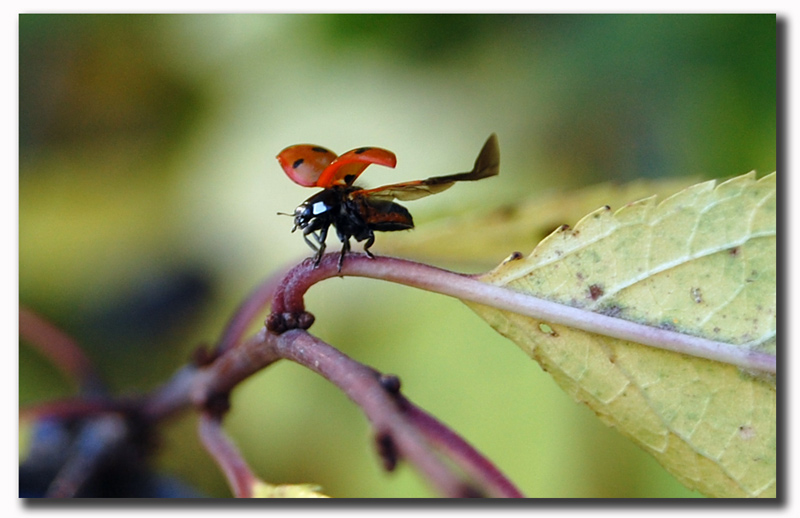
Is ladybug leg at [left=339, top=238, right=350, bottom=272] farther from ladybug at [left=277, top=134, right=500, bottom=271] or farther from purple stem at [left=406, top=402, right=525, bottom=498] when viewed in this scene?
purple stem at [left=406, top=402, right=525, bottom=498]

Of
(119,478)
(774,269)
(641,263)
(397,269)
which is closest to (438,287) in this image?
(397,269)

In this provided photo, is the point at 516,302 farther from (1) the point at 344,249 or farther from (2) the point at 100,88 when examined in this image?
(2) the point at 100,88

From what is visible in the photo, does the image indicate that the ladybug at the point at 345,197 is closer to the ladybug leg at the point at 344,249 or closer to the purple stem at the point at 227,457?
the ladybug leg at the point at 344,249

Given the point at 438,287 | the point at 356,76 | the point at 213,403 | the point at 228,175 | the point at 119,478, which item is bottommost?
the point at 119,478

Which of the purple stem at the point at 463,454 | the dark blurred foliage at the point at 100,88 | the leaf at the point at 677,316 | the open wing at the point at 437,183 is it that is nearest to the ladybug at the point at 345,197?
the open wing at the point at 437,183

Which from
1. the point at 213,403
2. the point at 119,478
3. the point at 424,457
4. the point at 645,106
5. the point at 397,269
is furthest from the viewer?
the point at 645,106

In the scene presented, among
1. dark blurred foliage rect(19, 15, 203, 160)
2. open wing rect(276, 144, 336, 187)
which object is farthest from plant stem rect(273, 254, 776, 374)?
dark blurred foliage rect(19, 15, 203, 160)

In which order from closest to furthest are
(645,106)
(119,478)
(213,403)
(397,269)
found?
1. (397,269)
2. (213,403)
3. (119,478)
4. (645,106)
